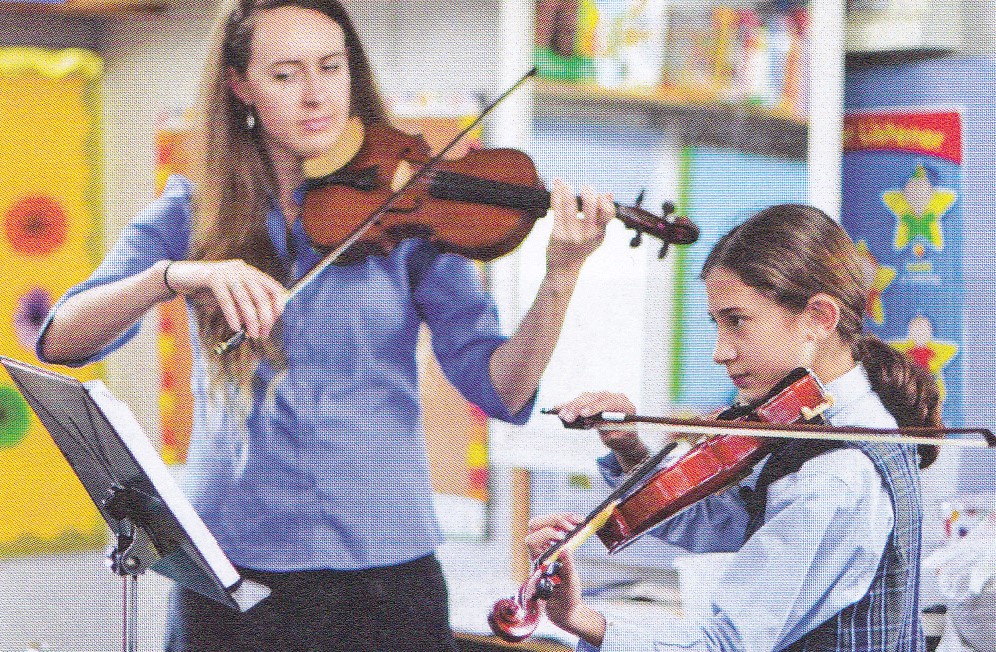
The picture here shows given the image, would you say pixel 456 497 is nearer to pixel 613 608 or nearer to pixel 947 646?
pixel 613 608

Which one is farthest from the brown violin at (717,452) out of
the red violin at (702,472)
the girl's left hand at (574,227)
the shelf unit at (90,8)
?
the shelf unit at (90,8)

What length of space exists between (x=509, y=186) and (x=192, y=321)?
410 millimetres

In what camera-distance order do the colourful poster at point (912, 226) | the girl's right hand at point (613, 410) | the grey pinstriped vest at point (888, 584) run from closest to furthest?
1. the grey pinstriped vest at point (888, 584)
2. the girl's right hand at point (613, 410)
3. the colourful poster at point (912, 226)

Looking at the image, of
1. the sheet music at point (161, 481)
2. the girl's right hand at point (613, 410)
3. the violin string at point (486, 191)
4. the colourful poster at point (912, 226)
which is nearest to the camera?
the sheet music at point (161, 481)

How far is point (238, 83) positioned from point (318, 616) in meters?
0.65

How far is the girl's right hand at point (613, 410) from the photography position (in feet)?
4.43

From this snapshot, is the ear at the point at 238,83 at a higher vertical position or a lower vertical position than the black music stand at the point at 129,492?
higher

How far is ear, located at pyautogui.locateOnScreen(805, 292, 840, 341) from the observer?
1338 mm

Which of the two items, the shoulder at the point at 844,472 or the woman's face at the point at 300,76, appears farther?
the woman's face at the point at 300,76

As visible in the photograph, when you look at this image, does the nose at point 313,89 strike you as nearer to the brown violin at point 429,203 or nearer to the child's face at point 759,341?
the brown violin at point 429,203

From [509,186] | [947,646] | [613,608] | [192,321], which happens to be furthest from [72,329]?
[947,646]

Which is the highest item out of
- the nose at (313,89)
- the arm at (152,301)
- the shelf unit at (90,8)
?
the shelf unit at (90,8)

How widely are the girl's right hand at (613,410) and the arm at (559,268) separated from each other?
8cm

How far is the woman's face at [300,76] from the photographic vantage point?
149cm
